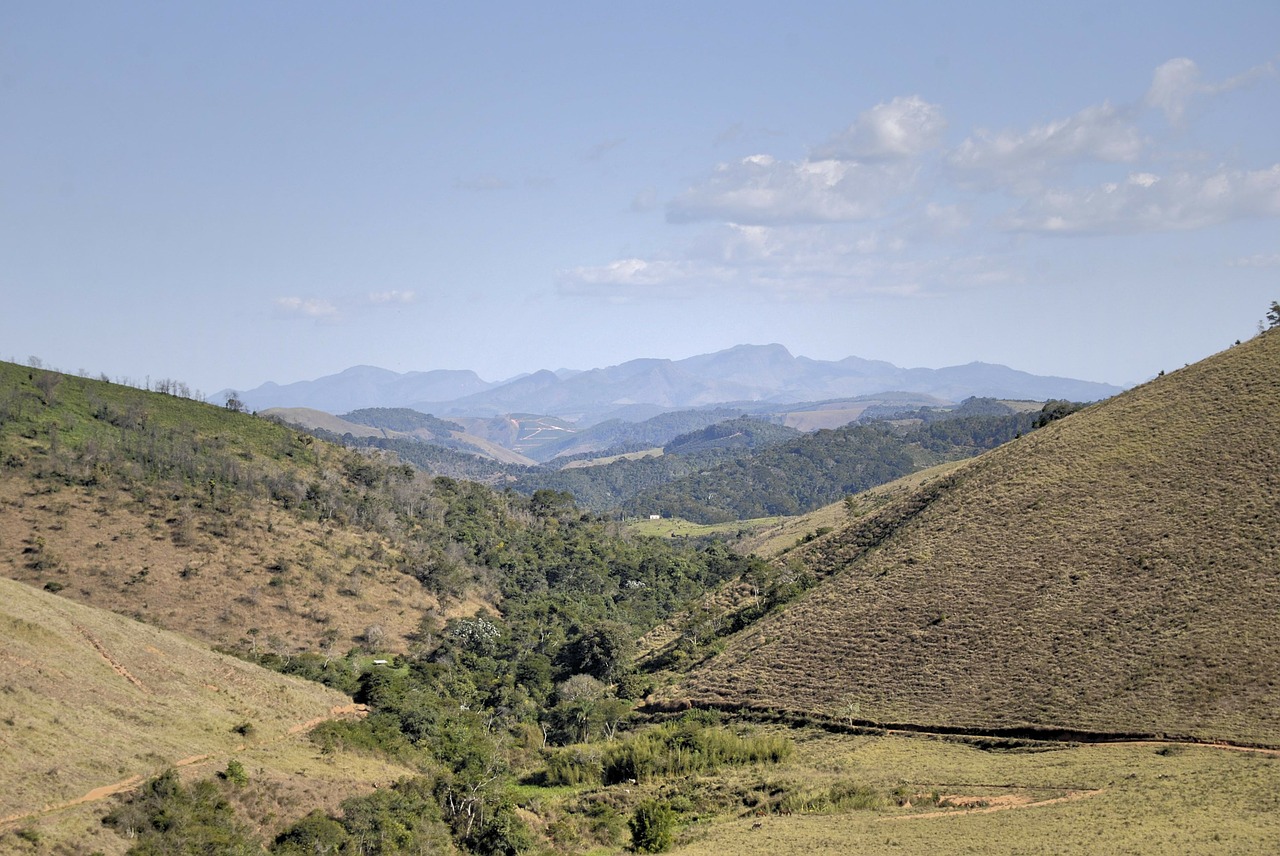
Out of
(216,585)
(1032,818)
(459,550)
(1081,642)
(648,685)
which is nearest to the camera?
(1032,818)

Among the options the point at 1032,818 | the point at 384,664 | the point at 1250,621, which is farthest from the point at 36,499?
the point at 1250,621

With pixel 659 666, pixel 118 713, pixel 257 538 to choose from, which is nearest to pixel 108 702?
pixel 118 713

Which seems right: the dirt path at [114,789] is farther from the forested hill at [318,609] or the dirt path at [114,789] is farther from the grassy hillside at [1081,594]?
the grassy hillside at [1081,594]

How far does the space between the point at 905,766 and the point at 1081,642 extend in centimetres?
1412

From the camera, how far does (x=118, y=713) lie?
120 feet

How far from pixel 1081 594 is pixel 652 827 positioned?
29.6 metres

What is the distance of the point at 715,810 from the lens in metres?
42.0

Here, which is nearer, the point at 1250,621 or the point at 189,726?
the point at 189,726

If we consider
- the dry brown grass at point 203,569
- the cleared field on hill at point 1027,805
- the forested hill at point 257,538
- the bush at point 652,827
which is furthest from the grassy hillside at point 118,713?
the forested hill at point 257,538

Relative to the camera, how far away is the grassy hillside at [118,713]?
99.4 ft

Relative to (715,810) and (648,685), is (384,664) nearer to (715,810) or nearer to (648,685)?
(648,685)

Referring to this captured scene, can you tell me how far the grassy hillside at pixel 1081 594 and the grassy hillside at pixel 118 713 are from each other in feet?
84.6

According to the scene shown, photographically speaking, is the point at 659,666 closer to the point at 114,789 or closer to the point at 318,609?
the point at 318,609

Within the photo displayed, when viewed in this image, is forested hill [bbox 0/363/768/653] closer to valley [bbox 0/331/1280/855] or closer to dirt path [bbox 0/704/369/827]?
valley [bbox 0/331/1280/855]
